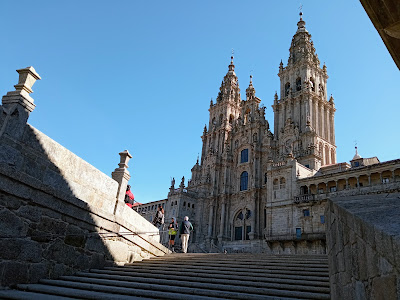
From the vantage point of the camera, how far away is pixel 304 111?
39438mm

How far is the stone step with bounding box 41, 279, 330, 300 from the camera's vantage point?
568 centimetres

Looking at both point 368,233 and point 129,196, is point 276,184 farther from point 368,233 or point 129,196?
point 368,233

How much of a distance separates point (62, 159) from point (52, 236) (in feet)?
6.84

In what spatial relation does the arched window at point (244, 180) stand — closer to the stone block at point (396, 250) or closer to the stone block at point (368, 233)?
the stone block at point (368, 233)

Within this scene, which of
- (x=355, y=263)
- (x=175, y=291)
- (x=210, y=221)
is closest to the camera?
(x=355, y=263)

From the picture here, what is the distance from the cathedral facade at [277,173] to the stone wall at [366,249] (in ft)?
82.1

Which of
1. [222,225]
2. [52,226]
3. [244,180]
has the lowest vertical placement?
[52,226]

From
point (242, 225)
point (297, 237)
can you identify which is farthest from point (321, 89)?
point (297, 237)

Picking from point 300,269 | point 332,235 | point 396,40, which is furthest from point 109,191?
point 396,40

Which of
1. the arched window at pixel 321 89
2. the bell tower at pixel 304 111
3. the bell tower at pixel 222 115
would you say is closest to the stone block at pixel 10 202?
the bell tower at pixel 304 111

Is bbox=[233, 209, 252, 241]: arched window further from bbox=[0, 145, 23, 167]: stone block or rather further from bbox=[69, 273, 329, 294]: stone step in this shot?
bbox=[0, 145, 23, 167]: stone block

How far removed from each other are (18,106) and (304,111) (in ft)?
122

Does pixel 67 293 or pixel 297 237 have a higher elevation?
pixel 297 237

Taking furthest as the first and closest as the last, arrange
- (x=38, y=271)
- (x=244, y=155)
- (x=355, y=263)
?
1. (x=244, y=155)
2. (x=38, y=271)
3. (x=355, y=263)
